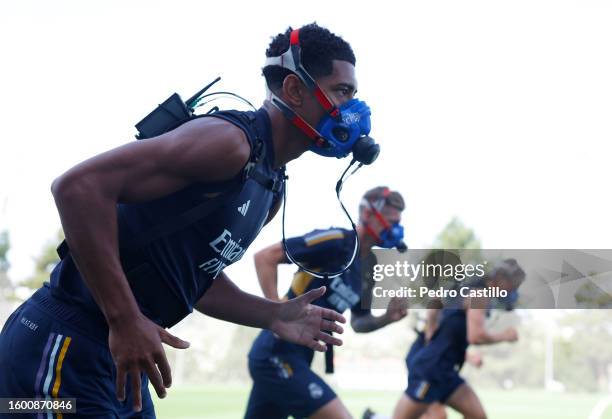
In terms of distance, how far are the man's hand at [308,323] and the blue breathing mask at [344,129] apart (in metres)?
0.68

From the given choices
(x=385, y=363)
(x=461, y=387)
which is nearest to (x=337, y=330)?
(x=461, y=387)

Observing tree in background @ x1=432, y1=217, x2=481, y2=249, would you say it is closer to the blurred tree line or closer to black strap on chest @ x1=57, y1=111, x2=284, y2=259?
the blurred tree line

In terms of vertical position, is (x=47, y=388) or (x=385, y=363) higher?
(x=385, y=363)

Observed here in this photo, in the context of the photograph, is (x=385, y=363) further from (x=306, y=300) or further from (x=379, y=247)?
(x=306, y=300)

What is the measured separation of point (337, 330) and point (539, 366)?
61.5 metres

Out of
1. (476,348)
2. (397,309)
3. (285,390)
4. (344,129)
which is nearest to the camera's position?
(344,129)

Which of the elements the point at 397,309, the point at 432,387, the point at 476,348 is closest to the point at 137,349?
the point at 397,309

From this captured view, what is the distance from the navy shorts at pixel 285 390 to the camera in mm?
7297

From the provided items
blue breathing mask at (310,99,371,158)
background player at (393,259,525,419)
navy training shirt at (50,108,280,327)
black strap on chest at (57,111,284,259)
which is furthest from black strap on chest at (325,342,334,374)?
background player at (393,259,525,419)

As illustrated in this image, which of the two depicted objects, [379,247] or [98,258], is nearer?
[98,258]

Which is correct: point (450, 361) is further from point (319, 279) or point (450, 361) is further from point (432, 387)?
point (319, 279)

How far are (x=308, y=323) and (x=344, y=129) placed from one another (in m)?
0.94

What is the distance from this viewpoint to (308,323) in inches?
159

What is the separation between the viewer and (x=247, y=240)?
3711 mm
